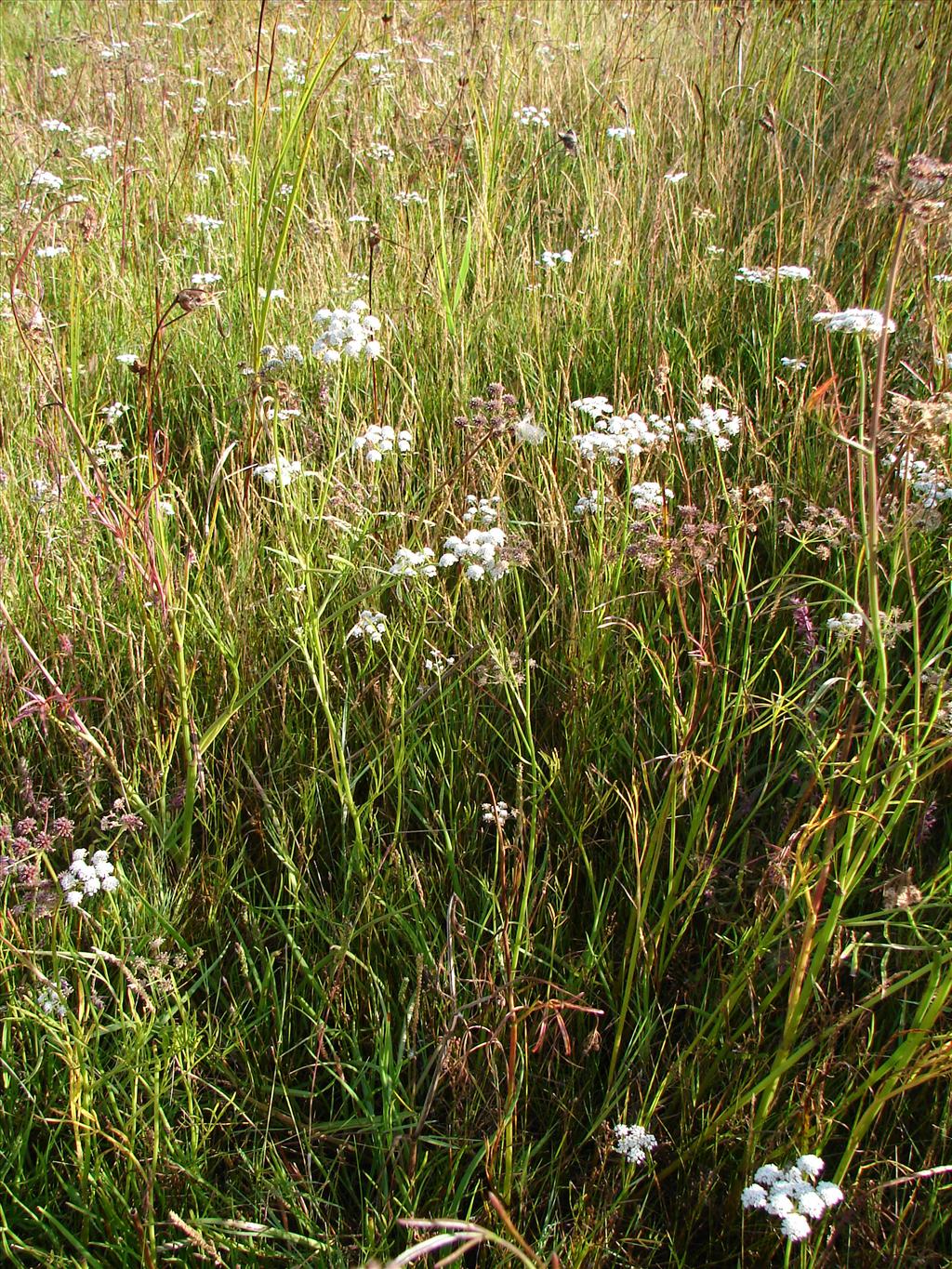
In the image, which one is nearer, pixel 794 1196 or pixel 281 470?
pixel 794 1196

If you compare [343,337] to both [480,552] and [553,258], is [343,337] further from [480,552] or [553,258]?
[553,258]

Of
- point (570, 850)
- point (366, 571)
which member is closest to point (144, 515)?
point (366, 571)

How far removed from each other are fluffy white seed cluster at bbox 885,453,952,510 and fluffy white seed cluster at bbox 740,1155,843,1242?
1062 mm

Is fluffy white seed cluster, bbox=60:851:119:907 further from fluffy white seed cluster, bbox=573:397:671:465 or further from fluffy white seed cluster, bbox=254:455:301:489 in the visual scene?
fluffy white seed cluster, bbox=573:397:671:465

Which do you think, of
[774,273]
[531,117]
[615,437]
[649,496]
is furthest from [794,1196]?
[531,117]

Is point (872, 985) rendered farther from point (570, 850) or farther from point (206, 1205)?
point (206, 1205)

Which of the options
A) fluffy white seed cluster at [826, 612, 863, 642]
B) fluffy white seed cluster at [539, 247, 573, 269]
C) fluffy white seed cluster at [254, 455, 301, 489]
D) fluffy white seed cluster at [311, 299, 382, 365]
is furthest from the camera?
fluffy white seed cluster at [539, 247, 573, 269]

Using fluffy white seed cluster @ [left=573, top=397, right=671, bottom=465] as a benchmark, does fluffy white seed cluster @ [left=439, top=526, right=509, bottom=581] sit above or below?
below

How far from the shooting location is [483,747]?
182cm

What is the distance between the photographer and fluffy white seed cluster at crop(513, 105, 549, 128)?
3798mm

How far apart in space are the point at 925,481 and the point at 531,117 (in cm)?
289

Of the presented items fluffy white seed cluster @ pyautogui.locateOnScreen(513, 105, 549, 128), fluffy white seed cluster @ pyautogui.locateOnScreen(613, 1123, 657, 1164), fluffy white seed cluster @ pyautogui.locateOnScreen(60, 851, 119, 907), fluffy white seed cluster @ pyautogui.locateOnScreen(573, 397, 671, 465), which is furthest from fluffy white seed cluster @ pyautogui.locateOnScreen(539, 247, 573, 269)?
fluffy white seed cluster @ pyautogui.locateOnScreen(613, 1123, 657, 1164)

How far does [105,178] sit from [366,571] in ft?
8.44

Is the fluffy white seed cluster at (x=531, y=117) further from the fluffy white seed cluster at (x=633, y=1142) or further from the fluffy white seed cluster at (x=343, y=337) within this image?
the fluffy white seed cluster at (x=633, y=1142)
